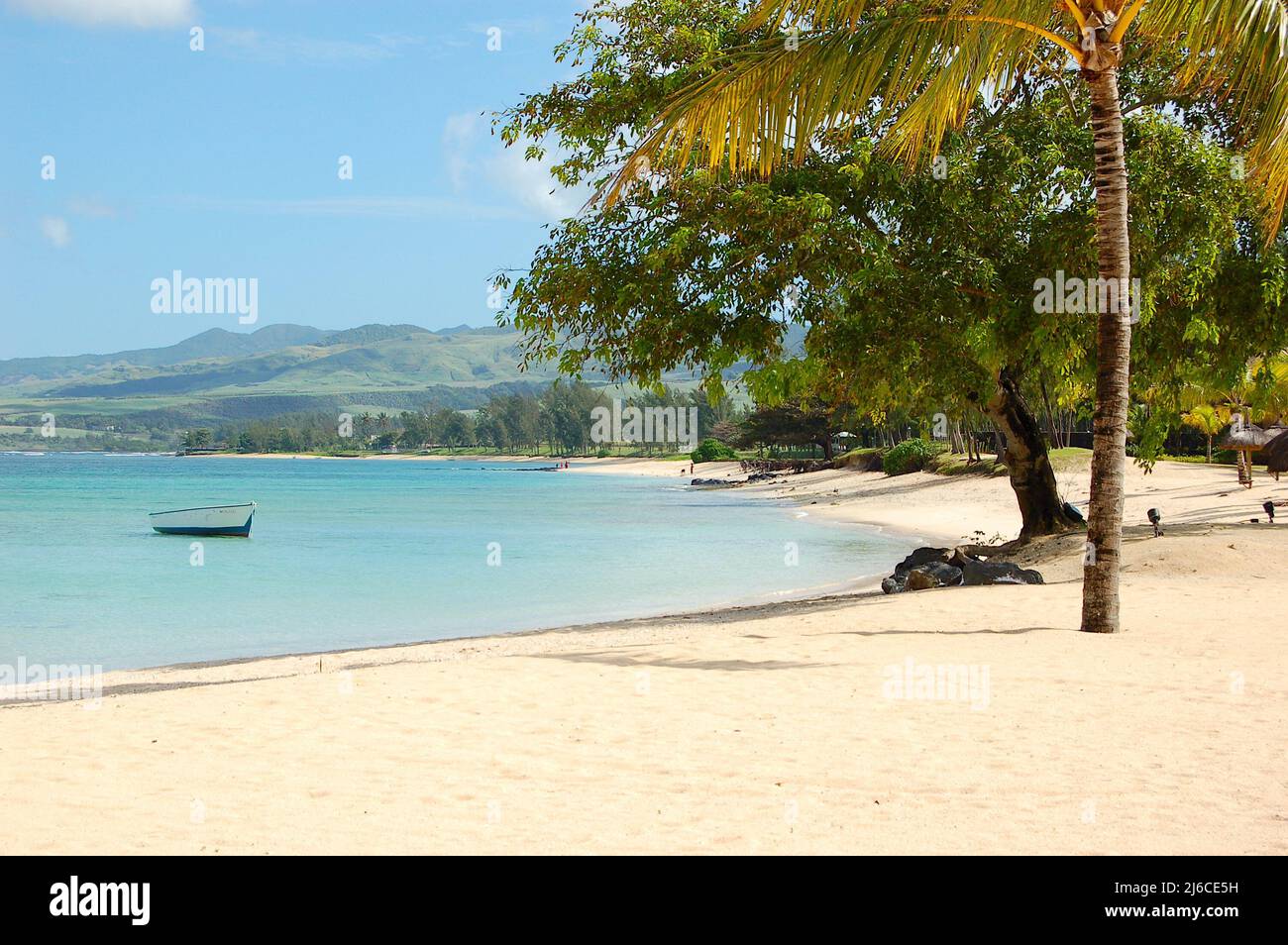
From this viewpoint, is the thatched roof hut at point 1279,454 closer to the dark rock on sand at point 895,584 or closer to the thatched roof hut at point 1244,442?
the thatched roof hut at point 1244,442

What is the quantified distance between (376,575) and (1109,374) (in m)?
24.0

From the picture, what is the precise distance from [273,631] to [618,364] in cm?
923

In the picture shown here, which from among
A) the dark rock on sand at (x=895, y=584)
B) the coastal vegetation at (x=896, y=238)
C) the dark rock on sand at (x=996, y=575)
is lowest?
the dark rock on sand at (x=895, y=584)

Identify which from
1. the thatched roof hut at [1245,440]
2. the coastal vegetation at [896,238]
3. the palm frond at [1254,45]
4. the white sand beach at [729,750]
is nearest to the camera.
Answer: the white sand beach at [729,750]

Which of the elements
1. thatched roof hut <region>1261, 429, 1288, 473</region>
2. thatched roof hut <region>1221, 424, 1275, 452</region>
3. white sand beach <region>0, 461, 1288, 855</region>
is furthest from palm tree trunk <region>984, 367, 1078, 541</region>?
thatched roof hut <region>1221, 424, 1275, 452</region>

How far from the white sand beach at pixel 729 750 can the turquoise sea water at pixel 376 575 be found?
26.3 ft

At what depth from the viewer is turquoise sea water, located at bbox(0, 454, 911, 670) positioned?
21062mm

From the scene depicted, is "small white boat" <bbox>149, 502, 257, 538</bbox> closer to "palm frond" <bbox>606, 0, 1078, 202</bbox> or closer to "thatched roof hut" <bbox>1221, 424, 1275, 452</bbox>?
"thatched roof hut" <bbox>1221, 424, 1275, 452</bbox>

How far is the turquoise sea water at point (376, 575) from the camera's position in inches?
829

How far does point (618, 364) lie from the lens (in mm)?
17000

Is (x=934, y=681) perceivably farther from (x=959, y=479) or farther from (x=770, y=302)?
(x=959, y=479)

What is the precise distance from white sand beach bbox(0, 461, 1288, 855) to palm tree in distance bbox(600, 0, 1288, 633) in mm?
2648

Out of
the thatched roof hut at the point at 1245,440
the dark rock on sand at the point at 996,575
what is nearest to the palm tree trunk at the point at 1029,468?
the dark rock on sand at the point at 996,575
